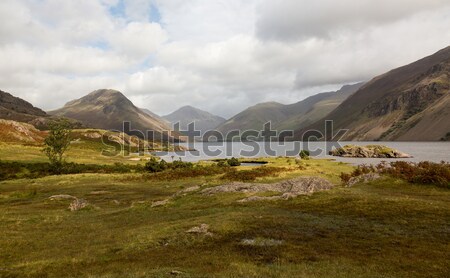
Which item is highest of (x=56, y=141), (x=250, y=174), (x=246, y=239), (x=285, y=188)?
(x=56, y=141)

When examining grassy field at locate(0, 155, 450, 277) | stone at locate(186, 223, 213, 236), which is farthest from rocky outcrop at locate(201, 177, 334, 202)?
stone at locate(186, 223, 213, 236)

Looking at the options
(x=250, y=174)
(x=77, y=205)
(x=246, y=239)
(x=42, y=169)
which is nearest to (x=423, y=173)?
(x=246, y=239)

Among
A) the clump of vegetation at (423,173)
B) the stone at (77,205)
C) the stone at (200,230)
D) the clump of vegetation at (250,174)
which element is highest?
the clump of vegetation at (423,173)

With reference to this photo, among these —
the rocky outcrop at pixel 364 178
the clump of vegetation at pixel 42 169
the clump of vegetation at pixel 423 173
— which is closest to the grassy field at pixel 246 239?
the clump of vegetation at pixel 423 173

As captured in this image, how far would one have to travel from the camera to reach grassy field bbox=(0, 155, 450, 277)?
1678 cm

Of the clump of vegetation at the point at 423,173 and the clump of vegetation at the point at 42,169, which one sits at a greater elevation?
the clump of vegetation at the point at 423,173

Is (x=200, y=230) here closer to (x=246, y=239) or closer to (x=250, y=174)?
(x=246, y=239)

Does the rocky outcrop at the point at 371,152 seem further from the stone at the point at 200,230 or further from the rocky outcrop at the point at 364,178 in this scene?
the stone at the point at 200,230

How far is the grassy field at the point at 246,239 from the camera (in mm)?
16781

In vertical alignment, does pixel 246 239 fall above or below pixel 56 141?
below

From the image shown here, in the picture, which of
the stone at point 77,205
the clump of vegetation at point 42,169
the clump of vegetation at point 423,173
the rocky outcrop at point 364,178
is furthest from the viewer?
the clump of vegetation at point 42,169

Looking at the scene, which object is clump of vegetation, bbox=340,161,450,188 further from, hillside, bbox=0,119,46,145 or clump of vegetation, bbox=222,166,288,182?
hillside, bbox=0,119,46,145

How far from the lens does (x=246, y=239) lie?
73.3ft

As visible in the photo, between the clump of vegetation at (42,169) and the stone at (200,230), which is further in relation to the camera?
the clump of vegetation at (42,169)
